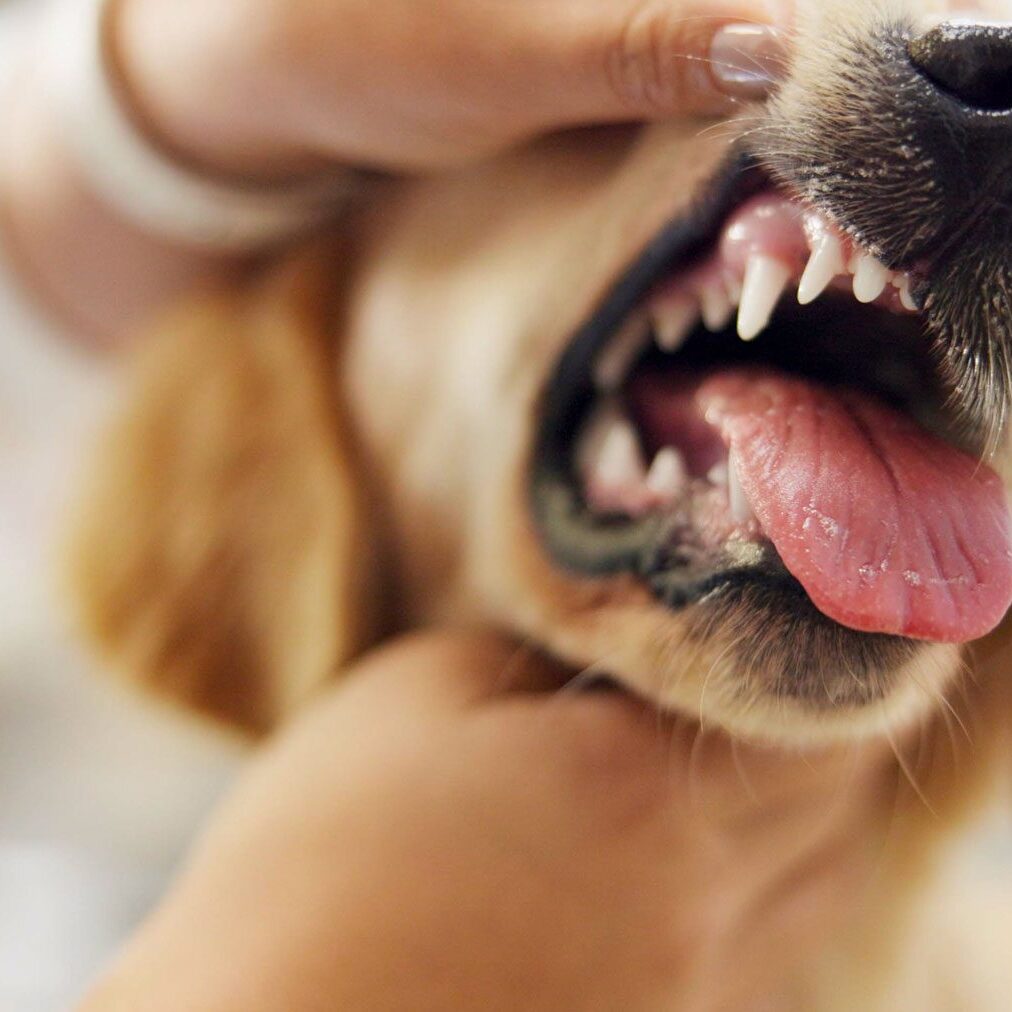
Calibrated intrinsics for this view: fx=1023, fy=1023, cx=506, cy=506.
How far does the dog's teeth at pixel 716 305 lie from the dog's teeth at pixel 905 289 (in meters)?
0.12

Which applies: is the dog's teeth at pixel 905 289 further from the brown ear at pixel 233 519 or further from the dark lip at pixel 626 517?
the brown ear at pixel 233 519

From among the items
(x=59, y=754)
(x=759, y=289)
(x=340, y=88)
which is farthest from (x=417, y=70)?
(x=59, y=754)

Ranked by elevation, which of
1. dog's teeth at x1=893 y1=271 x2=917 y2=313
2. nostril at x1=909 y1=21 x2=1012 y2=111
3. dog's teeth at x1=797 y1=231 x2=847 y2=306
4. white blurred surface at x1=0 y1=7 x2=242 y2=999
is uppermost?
nostril at x1=909 y1=21 x2=1012 y2=111

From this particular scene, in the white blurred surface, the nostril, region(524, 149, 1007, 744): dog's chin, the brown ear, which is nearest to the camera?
the nostril

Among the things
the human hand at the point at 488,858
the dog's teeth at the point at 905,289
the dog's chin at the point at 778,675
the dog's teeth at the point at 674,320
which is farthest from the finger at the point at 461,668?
the dog's teeth at the point at 905,289

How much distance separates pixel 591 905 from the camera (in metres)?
0.56

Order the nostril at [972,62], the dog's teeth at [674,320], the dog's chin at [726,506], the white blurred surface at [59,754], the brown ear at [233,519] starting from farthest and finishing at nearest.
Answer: the white blurred surface at [59,754], the brown ear at [233,519], the dog's teeth at [674,320], the dog's chin at [726,506], the nostril at [972,62]

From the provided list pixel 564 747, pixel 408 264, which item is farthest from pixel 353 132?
pixel 564 747

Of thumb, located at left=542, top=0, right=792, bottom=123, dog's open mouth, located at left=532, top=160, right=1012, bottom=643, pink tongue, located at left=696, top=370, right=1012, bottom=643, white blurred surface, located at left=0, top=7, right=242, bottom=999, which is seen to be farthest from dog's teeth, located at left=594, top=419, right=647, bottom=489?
white blurred surface, located at left=0, top=7, right=242, bottom=999

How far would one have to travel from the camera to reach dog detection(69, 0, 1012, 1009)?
1.56 feet

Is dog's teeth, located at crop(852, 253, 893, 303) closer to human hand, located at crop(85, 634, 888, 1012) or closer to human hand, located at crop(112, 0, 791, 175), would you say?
human hand, located at crop(112, 0, 791, 175)

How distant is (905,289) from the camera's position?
479 millimetres

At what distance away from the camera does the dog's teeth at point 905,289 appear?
0.47 metres

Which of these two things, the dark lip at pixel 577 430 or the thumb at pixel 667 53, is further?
the dark lip at pixel 577 430
